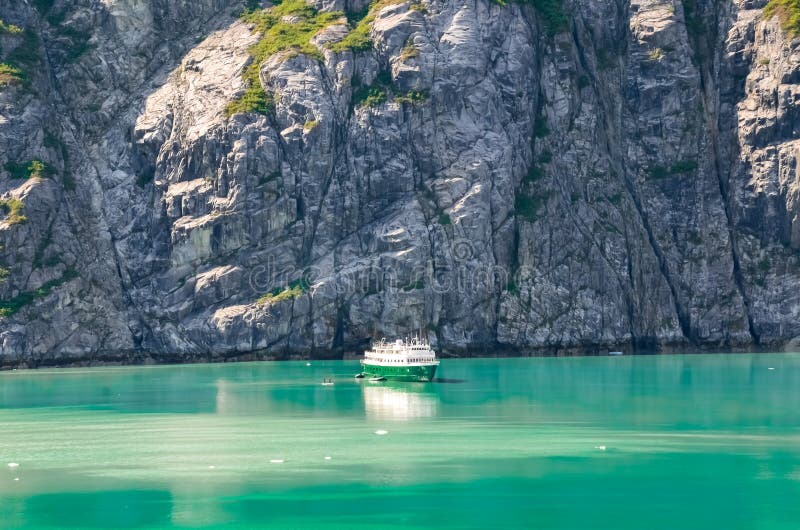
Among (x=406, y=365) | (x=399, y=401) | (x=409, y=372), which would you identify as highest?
(x=406, y=365)

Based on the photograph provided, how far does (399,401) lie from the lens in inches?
4513

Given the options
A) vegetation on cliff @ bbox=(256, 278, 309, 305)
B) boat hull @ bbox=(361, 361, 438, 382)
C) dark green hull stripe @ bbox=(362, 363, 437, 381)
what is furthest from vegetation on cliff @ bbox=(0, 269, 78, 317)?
dark green hull stripe @ bbox=(362, 363, 437, 381)

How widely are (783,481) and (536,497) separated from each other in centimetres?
1376

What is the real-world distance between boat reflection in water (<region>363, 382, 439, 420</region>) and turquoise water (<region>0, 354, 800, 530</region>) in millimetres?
276

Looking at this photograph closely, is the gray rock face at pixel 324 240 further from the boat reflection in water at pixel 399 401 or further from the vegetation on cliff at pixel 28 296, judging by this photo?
the boat reflection in water at pixel 399 401

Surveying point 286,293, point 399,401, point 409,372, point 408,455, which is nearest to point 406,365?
point 409,372

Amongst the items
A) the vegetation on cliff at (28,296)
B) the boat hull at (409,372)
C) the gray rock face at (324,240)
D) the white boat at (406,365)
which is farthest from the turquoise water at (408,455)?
the gray rock face at (324,240)

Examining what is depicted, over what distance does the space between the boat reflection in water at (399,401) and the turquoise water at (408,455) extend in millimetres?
276

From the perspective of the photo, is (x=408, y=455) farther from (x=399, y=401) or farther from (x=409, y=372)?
(x=409, y=372)

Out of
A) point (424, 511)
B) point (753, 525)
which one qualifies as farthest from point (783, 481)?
point (424, 511)

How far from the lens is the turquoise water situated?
58.3 metres

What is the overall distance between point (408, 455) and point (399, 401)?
3883 centimetres

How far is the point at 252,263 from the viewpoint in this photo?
619 ft

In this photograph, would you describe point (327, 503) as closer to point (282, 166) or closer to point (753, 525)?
point (753, 525)
